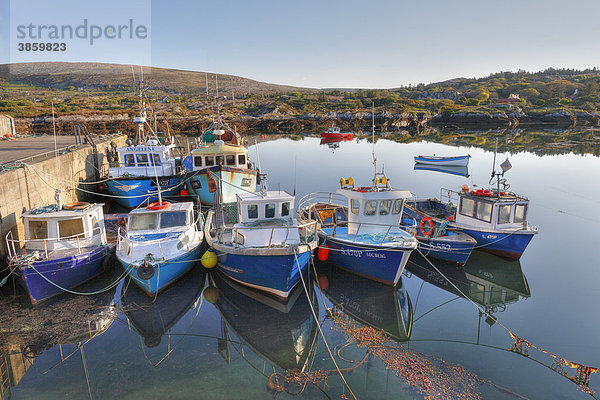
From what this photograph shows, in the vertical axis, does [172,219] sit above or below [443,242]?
above

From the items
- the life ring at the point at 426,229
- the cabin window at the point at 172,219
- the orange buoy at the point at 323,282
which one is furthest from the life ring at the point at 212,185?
the life ring at the point at 426,229

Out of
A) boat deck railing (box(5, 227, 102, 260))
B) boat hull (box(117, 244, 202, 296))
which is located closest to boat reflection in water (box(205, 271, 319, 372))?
boat hull (box(117, 244, 202, 296))

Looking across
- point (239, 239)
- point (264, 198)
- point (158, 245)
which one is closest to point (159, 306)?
point (158, 245)

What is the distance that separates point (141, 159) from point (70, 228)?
12484 mm

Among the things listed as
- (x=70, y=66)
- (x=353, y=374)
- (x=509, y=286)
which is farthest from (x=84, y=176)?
A: (x=70, y=66)

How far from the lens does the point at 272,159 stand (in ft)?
145

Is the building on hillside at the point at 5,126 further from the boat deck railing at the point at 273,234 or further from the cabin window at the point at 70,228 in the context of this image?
the boat deck railing at the point at 273,234

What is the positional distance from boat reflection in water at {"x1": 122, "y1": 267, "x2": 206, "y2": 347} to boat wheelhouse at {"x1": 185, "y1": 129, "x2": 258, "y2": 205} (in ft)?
29.6

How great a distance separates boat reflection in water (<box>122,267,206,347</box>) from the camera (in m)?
10.7

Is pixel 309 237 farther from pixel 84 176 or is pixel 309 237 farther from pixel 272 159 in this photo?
pixel 272 159

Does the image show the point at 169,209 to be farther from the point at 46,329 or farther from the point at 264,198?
the point at 46,329

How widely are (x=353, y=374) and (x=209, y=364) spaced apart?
3.64m

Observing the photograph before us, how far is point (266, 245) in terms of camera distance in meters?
12.2

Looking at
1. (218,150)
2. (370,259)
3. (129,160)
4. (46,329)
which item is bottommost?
(46,329)
